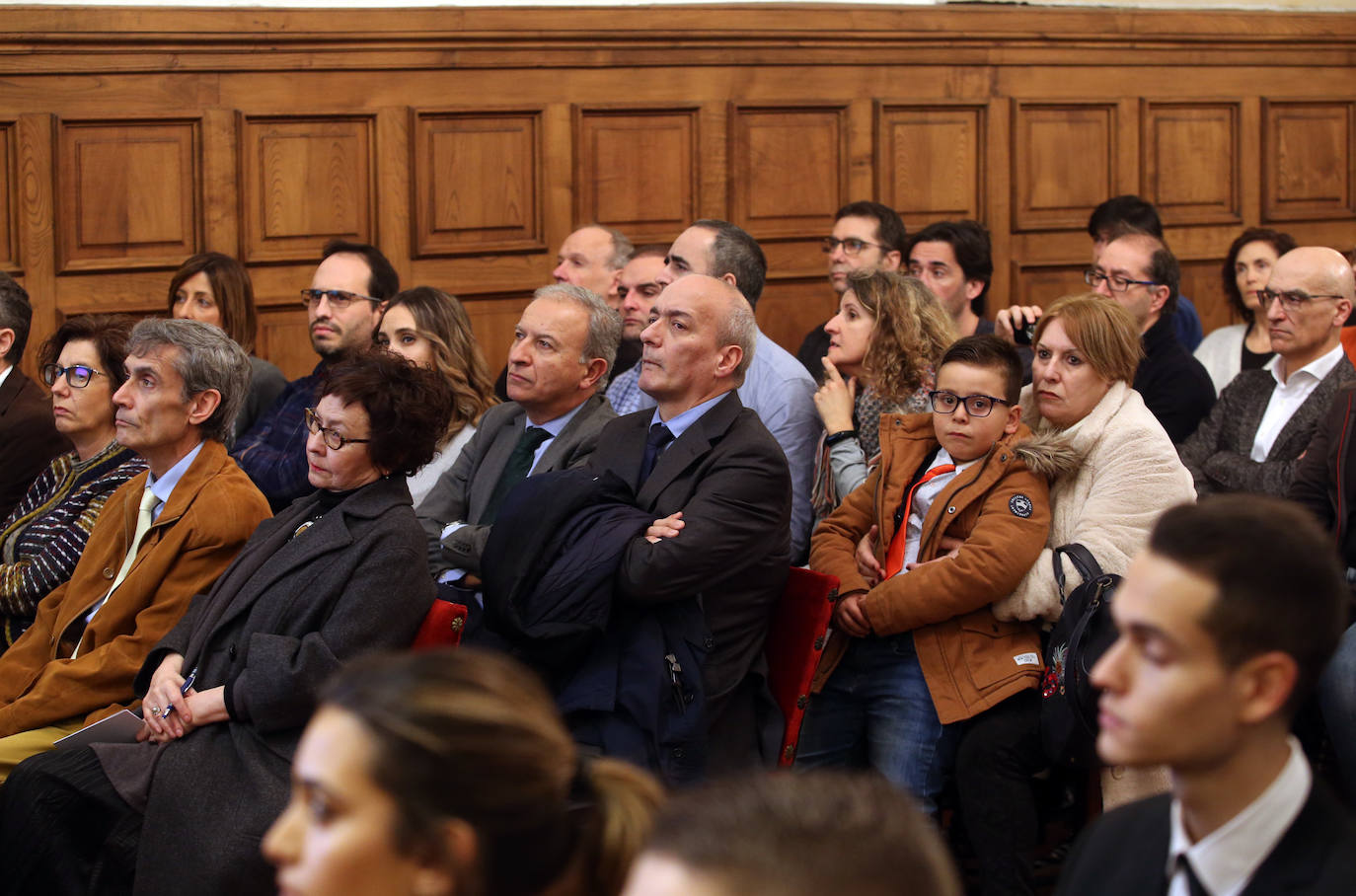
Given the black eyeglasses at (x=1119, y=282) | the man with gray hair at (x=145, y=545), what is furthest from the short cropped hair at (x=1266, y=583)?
the black eyeglasses at (x=1119, y=282)

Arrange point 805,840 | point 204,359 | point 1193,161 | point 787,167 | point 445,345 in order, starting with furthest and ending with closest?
point 1193,161
point 787,167
point 445,345
point 204,359
point 805,840

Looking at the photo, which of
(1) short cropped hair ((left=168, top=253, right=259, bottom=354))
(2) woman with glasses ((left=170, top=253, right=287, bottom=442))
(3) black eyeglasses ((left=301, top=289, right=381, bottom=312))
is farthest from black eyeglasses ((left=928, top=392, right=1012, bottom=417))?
(1) short cropped hair ((left=168, top=253, right=259, bottom=354))

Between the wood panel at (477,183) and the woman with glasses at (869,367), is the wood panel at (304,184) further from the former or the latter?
the woman with glasses at (869,367)

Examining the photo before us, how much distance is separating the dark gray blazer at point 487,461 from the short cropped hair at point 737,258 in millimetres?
866

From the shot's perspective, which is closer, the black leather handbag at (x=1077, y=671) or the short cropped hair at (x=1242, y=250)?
the black leather handbag at (x=1077, y=671)

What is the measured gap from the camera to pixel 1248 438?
3.94 metres

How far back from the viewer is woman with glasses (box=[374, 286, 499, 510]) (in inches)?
161

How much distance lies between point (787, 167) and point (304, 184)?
185cm

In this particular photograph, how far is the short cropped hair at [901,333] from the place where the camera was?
387cm

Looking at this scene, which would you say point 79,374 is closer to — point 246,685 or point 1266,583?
point 246,685

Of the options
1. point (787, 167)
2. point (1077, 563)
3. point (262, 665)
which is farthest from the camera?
point (787, 167)

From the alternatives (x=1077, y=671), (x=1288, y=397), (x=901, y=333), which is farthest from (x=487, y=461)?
(x=1288, y=397)

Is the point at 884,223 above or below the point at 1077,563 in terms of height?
above

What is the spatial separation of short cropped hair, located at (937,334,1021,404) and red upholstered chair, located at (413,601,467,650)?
1.20 m
